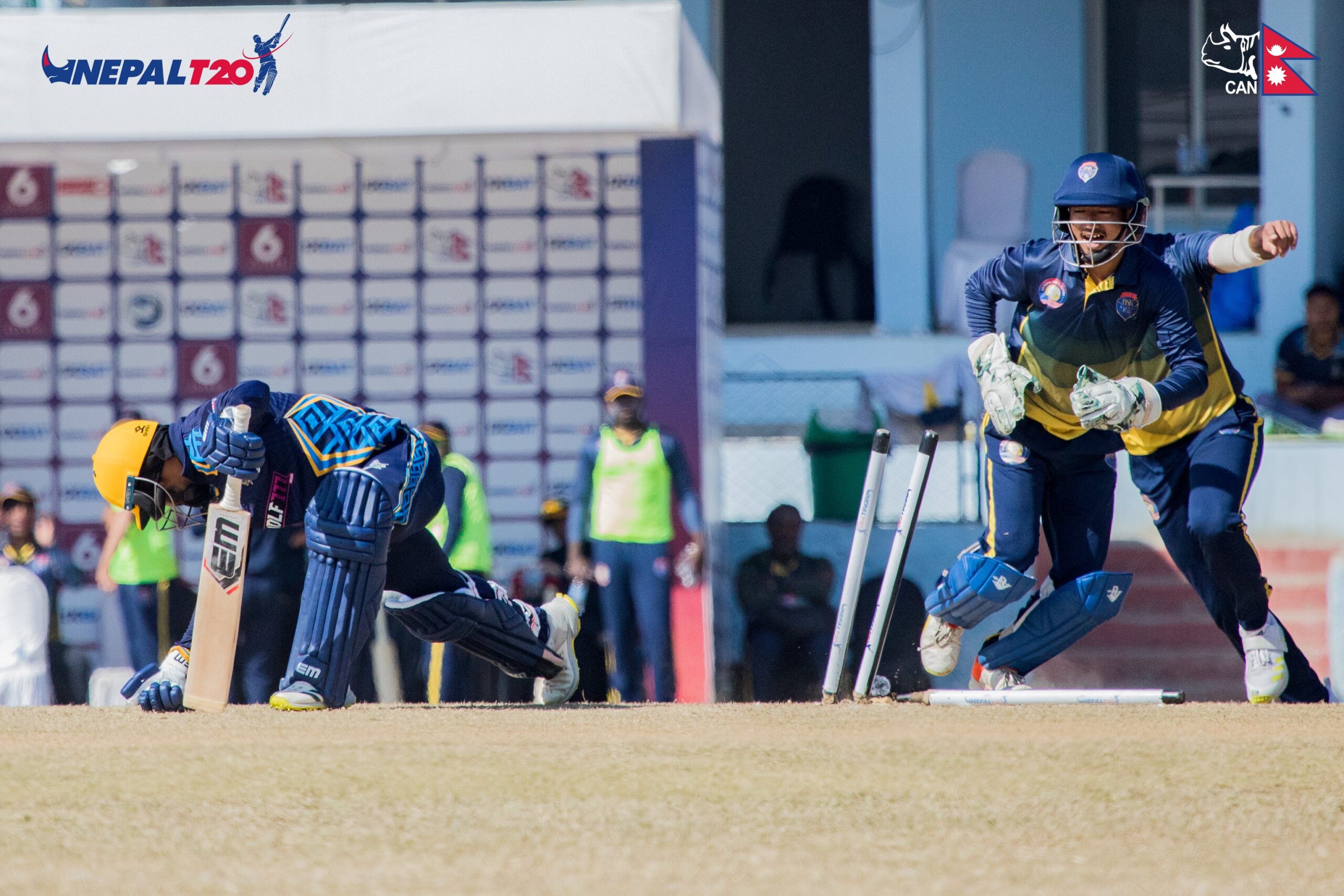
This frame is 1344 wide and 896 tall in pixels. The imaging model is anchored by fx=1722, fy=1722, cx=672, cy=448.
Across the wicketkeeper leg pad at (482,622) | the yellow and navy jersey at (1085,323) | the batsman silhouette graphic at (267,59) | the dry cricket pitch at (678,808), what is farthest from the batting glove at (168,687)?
the batsman silhouette graphic at (267,59)

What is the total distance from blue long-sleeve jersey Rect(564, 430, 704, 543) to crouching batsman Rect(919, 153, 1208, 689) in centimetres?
278

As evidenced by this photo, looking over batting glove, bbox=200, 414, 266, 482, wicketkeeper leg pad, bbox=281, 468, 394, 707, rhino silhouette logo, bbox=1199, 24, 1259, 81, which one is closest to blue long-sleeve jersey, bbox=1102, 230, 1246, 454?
wicketkeeper leg pad, bbox=281, 468, 394, 707

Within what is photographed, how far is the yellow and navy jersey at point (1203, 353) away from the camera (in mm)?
5402

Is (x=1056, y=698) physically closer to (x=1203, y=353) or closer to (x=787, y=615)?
(x=1203, y=353)

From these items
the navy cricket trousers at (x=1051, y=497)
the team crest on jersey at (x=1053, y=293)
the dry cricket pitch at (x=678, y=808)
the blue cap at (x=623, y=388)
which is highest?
the team crest on jersey at (x=1053, y=293)

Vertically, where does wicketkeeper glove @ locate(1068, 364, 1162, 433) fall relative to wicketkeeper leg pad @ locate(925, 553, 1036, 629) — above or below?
above

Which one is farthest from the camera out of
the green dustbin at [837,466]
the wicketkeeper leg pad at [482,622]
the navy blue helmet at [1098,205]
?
the green dustbin at [837,466]

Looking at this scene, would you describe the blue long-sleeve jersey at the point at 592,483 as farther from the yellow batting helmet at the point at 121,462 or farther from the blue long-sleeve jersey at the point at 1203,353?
the yellow batting helmet at the point at 121,462

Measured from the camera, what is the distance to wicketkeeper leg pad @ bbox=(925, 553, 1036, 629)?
5398 mm

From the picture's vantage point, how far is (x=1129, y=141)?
42.3 feet

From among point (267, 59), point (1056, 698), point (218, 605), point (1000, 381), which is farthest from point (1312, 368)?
point (218, 605)

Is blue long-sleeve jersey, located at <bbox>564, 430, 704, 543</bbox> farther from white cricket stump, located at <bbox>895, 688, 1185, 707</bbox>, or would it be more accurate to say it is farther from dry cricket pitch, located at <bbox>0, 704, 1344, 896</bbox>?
dry cricket pitch, located at <bbox>0, 704, 1344, 896</bbox>

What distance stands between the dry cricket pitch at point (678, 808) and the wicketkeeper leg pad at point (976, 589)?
29.8 inches

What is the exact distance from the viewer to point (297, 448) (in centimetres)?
508
